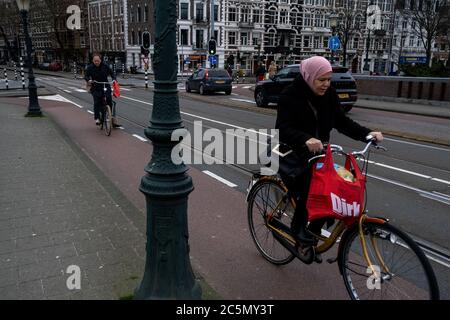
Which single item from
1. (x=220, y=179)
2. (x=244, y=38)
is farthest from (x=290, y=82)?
(x=244, y=38)

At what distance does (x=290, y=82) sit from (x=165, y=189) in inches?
582

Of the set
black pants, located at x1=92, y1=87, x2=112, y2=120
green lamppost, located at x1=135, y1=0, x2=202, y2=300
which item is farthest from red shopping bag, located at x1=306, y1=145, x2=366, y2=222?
black pants, located at x1=92, y1=87, x2=112, y2=120

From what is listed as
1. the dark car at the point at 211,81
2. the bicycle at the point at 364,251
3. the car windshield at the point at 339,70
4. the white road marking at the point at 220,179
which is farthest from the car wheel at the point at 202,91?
the bicycle at the point at 364,251

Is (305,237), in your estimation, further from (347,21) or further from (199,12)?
(199,12)

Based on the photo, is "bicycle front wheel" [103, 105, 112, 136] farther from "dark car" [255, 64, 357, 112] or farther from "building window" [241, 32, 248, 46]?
"building window" [241, 32, 248, 46]

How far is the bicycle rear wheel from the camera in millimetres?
3945

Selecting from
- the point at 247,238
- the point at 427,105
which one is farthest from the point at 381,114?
the point at 247,238

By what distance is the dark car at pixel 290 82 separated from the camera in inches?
637

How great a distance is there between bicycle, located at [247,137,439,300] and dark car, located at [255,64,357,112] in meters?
12.5

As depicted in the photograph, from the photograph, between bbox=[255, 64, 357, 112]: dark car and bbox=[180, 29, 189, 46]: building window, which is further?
bbox=[180, 29, 189, 46]: building window

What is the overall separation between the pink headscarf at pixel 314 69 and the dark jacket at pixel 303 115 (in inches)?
2.4

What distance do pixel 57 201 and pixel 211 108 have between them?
41.8 feet

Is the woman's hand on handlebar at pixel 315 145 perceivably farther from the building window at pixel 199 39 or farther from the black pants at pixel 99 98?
the building window at pixel 199 39

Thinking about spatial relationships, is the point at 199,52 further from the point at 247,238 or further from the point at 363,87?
the point at 247,238
